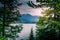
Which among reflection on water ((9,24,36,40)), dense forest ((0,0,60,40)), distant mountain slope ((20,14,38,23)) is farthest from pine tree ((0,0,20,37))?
reflection on water ((9,24,36,40))

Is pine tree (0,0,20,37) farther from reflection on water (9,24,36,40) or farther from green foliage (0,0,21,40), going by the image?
reflection on water (9,24,36,40)

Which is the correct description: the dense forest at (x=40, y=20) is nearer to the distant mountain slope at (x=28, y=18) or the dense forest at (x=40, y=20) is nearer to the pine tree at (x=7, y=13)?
the pine tree at (x=7, y=13)

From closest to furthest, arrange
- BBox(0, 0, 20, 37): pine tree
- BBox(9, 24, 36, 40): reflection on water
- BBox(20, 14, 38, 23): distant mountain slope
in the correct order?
BBox(0, 0, 20, 37): pine tree → BBox(20, 14, 38, 23): distant mountain slope → BBox(9, 24, 36, 40): reflection on water

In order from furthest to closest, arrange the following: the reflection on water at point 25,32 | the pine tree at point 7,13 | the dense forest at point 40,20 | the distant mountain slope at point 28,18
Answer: the reflection on water at point 25,32 → the distant mountain slope at point 28,18 → the dense forest at point 40,20 → the pine tree at point 7,13

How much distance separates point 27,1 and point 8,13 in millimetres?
1229

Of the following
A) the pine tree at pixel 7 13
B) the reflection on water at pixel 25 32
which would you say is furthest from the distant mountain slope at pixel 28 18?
the pine tree at pixel 7 13

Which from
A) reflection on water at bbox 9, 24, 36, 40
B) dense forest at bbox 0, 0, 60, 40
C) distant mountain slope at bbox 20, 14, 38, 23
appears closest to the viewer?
dense forest at bbox 0, 0, 60, 40

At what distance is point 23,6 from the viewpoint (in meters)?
10.4

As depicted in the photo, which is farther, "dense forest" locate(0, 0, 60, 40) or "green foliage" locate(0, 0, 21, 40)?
"dense forest" locate(0, 0, 60, 40)

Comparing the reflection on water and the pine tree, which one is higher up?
the pine tree

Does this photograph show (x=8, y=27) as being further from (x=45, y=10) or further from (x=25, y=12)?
(x=45, y=10)

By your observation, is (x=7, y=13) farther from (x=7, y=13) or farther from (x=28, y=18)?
(x=28, y=18)

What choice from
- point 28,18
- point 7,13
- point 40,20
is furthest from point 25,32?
point 7,13

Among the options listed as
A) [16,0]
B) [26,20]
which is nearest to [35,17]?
[26,20]
